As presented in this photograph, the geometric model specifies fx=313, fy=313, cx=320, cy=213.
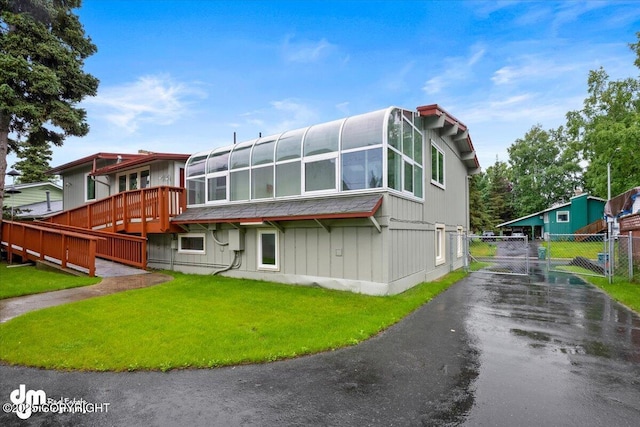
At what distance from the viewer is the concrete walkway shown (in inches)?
249

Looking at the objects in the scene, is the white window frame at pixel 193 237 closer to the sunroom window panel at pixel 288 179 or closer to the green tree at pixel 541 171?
the sunroom window panel at pixel 288 179

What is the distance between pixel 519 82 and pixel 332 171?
14.2m

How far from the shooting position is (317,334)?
195 inches

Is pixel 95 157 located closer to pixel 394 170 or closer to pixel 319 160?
pixel 319 160

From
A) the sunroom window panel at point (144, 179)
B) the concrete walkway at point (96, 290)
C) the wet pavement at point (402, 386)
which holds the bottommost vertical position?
the wet pavement at point (402, 386)

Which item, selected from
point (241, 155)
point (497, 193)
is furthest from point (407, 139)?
point (497, 193)

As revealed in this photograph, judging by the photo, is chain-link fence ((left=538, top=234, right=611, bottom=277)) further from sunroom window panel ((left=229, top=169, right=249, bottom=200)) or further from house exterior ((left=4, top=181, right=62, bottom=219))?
house exterior ((left=4, top=181, right=62, bottom=219))

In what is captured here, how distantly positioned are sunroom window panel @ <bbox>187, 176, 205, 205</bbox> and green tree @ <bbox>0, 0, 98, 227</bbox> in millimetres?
5353

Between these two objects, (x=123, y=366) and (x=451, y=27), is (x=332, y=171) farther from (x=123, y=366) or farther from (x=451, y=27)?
(x=451, y=27)

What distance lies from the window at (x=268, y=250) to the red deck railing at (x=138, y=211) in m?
3.89

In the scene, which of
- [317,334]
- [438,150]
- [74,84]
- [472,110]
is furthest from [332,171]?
[472,110]

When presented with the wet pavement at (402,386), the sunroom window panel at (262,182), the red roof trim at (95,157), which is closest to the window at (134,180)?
the red roof trim at (95,157)

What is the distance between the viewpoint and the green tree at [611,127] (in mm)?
18203

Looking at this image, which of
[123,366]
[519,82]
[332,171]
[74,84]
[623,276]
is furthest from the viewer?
[519,82]
